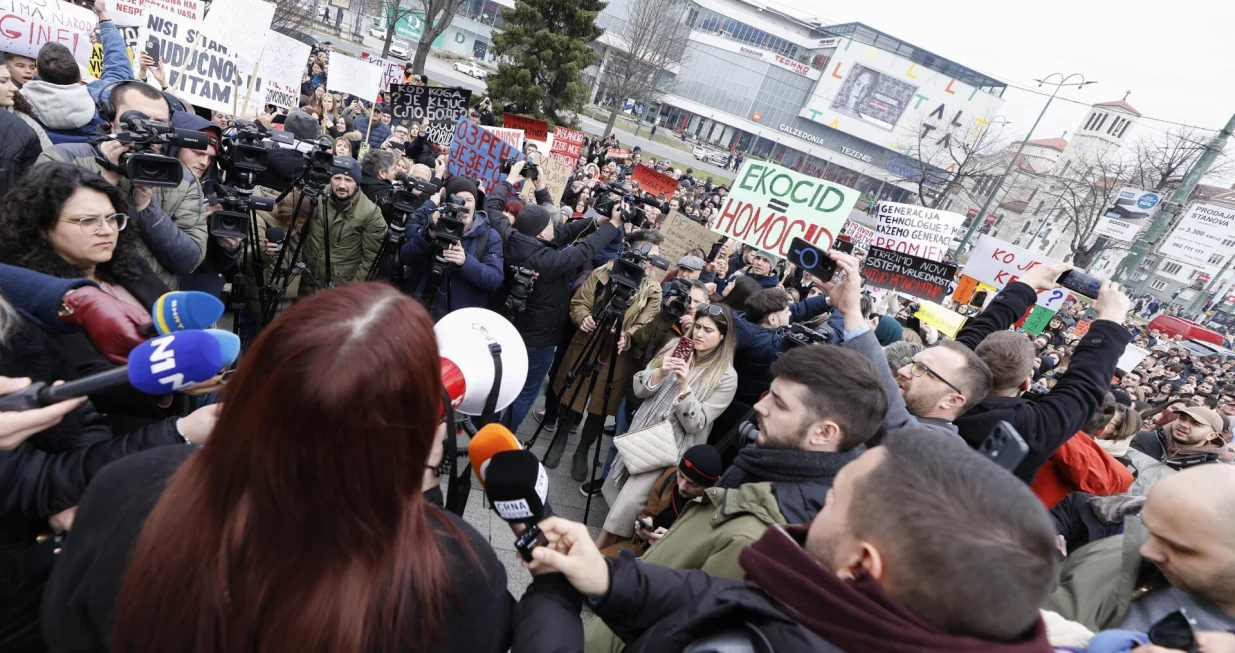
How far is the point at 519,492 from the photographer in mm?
1248

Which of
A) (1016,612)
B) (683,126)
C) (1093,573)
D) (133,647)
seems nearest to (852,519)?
(1016,612)

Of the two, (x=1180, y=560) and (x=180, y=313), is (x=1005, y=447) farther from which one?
(x=180, y=313)

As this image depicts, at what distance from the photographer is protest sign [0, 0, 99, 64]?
4391 mm

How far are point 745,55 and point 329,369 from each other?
235ft

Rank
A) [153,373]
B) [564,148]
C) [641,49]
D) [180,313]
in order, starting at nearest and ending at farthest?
[153,373] < [180,313] < [564,148] < [641,49]

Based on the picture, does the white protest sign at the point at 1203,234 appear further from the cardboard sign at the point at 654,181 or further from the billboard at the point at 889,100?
the billboard at the point at 889,100

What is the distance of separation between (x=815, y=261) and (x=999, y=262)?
637 centimetres

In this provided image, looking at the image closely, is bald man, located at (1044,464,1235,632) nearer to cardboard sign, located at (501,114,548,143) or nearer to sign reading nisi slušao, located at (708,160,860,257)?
sign reading nisi slušao, located at (708,160,860,257)

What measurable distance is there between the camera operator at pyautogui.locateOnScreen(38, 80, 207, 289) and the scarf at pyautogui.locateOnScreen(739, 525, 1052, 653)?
10.0ft

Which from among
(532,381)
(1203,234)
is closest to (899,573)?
(532,381)

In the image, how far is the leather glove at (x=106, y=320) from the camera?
1.55 metres

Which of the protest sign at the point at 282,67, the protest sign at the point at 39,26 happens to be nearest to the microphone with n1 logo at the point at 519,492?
the protest sign at the point at 39,26

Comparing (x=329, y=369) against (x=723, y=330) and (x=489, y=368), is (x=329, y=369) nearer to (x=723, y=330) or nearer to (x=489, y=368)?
(x=489, y=368)

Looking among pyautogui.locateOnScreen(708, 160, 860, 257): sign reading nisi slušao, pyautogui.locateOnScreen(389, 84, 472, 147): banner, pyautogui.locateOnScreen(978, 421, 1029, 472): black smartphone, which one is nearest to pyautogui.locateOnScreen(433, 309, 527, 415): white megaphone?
pyautogui.locateOnScreen(978, 421, 1029, 472): black smartphone
